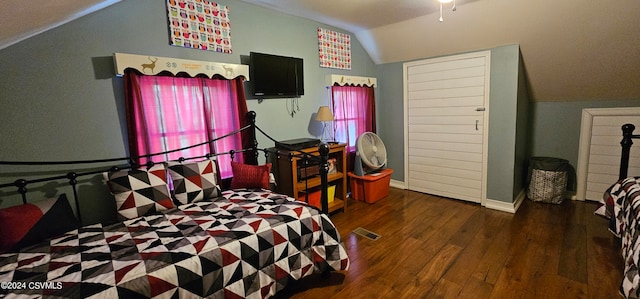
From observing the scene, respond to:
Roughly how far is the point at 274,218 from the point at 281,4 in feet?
6.69

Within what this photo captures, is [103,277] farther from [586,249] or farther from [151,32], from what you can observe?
[586,249]

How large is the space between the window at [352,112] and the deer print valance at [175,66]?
1.36 meters

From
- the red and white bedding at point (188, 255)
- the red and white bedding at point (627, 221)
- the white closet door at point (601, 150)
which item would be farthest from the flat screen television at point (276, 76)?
the white closet door at point (601, 150)

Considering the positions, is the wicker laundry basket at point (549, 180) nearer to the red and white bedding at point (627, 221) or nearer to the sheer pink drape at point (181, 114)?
the red and white bedding at point (627, 221)

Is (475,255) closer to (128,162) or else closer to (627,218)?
(627,218)

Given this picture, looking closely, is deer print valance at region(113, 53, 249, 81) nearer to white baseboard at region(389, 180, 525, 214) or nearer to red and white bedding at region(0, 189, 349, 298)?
red and white bedding at region(0, 189, 349, 298)

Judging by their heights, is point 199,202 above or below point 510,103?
below

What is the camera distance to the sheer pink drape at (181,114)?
6.73 ft

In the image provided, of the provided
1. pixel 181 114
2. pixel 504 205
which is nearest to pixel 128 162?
pixel 181 114

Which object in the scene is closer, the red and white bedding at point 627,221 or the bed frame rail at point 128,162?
the red and white bedding at point 627,221

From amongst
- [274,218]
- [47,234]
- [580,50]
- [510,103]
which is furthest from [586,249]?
[47,234]

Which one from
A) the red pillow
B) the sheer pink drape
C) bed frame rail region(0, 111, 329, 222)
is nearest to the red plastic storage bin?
bed frame rail region(0, 111, 329, 222)

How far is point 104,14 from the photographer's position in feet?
6.33

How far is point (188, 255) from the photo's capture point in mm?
1392
